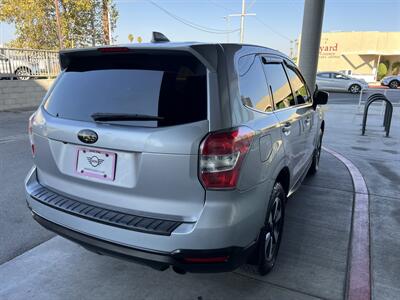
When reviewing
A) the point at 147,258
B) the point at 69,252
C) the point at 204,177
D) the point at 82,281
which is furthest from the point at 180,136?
the point at 69,252

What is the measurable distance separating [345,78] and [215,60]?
86.2 ft

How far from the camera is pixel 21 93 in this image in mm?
13289

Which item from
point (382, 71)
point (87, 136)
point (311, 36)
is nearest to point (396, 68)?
point (382, 71)

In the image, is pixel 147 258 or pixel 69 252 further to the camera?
pixel 69 252

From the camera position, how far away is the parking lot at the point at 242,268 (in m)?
2.70

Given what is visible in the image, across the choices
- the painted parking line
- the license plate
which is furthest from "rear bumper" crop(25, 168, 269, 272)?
the painted parking line

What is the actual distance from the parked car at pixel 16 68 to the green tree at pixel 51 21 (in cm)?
932

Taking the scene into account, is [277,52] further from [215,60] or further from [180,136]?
[180,136]

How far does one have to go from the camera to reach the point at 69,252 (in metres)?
3.23

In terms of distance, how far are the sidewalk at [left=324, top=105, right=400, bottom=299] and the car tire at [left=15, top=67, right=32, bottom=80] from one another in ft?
35.9

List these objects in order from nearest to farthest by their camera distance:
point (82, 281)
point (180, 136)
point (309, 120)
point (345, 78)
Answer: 1. point (180, 136)
2. point (82, 281)
3. point (309, 120)
4. point (345, 78)

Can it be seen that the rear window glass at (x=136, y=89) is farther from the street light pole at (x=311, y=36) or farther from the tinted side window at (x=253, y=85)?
the street light pole at (x=311, y=36)

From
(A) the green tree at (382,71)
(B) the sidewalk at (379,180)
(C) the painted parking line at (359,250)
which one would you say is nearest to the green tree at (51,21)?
(B) the sidewalk at (379,180)

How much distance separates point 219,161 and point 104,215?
833 mm
